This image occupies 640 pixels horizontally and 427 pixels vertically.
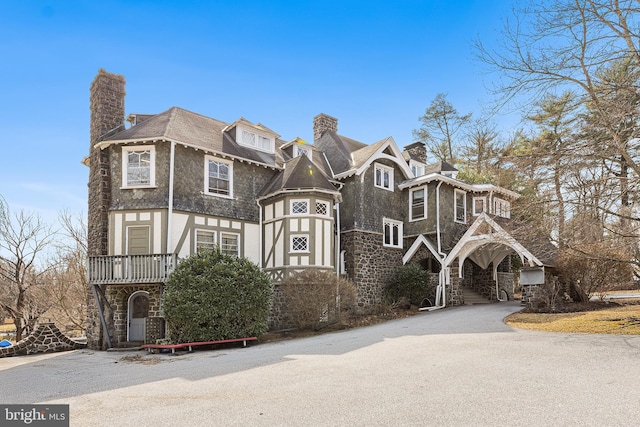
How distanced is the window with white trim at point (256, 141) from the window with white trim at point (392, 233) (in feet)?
22.0

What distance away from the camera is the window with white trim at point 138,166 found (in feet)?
55.7

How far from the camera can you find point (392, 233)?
23.0 m

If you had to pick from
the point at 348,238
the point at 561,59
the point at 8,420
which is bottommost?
the point at 8,420

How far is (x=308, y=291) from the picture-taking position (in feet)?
52.5

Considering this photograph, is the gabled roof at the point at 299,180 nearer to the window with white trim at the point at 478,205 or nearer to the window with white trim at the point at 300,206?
the window with white trim at the point at 300,206

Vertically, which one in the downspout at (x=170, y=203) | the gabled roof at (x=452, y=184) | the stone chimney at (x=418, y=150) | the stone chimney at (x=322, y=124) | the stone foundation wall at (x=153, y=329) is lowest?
the stone foundation wall at (x=153, y=329)

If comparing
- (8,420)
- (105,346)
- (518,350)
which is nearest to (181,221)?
(105,346)

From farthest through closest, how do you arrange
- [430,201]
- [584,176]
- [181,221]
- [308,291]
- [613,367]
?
[430,201] → [181,221] → [308,291] → [584,176] → [613,367]

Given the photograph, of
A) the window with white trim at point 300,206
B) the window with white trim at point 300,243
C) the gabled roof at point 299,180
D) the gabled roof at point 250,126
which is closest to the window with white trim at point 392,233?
the gabled roof at point 299,180

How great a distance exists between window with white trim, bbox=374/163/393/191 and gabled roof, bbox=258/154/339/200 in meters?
3.92

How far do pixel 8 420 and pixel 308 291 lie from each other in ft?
34.7

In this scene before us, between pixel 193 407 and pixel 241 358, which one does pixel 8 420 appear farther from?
pixel 241 358

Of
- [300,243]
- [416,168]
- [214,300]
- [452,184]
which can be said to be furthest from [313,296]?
[416,168]

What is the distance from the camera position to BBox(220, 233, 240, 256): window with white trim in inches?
722
